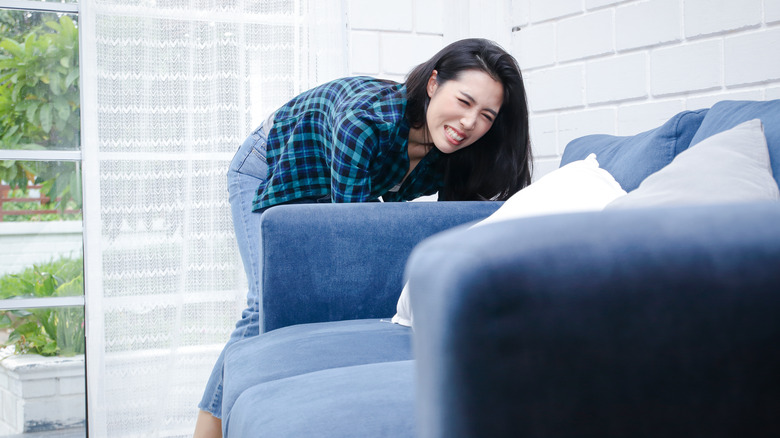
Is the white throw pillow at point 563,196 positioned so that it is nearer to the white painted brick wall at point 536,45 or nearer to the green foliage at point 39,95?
the white painted brick wall at point 536,45

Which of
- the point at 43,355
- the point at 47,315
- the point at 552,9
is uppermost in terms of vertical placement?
the point at 552,9

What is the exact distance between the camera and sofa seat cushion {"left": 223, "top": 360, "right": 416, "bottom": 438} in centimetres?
63

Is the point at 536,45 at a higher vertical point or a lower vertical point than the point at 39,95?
higher

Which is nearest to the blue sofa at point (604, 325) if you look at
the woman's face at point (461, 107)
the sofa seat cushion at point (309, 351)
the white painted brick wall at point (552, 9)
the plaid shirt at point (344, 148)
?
the sofa seat cushion at point (309, 351)

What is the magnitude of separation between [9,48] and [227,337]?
1.16 m

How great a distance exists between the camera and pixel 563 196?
3.62 feet

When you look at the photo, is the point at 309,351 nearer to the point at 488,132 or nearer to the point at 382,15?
the point at 488,132

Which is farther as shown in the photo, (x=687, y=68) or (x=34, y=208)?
(x=34, y=208)

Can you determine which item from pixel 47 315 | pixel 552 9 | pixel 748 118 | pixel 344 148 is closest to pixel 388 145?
pixel 344 148

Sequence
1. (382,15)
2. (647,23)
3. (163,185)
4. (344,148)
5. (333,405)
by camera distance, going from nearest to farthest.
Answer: (333,405) < (344,148) < (647,23) < (163,185) < (382,15)

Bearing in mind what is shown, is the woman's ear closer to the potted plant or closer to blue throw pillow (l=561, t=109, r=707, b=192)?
blue throw pillow (l=561, t=109, r=707, b=192)

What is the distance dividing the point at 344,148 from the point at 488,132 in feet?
1.56

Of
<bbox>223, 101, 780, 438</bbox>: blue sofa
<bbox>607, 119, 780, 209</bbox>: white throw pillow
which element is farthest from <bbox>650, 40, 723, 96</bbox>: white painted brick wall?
<bbox>223, 101, 780, 438</bbox>: blue sofa

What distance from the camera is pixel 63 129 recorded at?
6.84 feet
